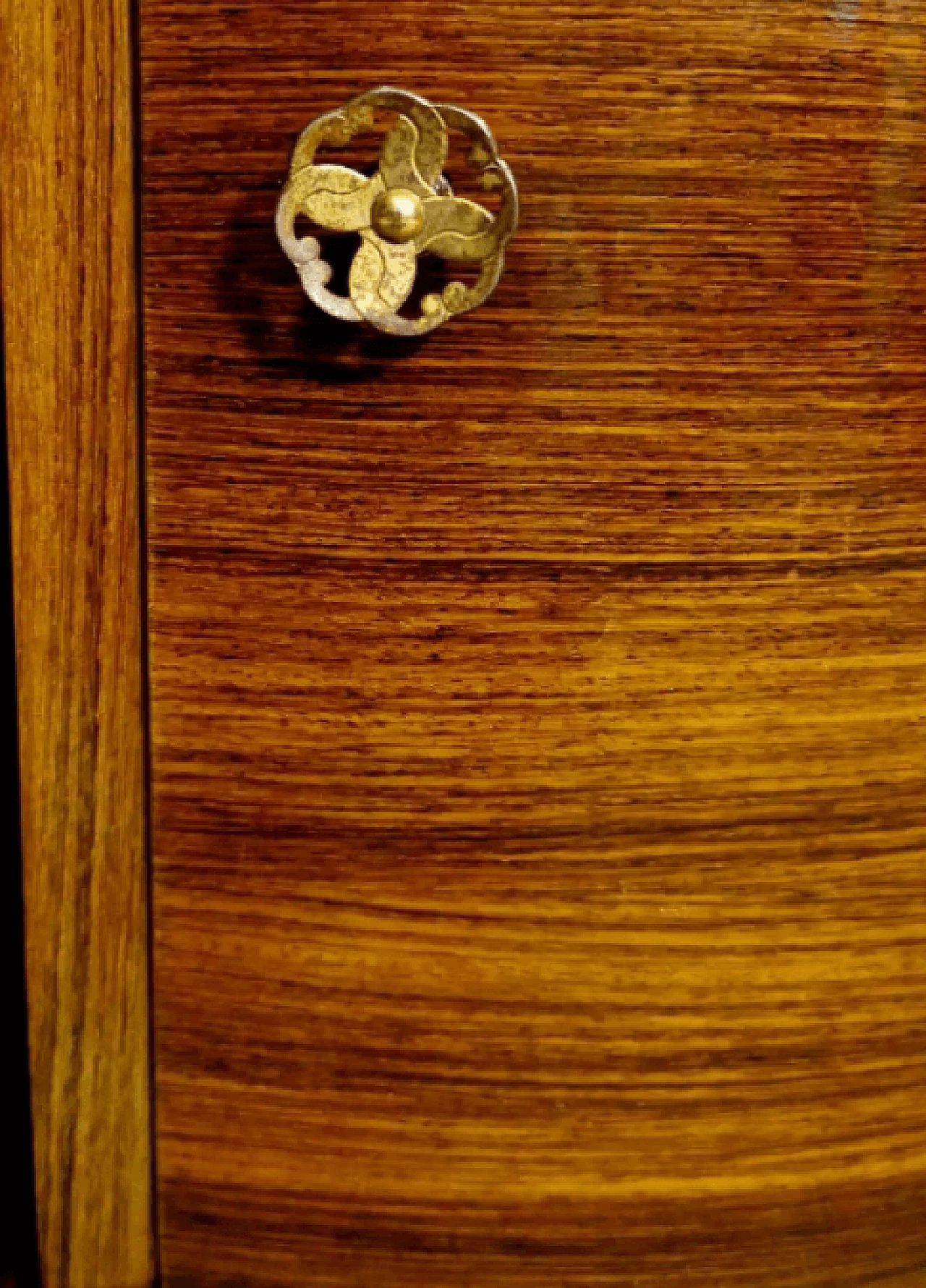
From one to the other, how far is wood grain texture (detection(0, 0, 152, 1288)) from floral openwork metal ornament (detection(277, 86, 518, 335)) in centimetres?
6

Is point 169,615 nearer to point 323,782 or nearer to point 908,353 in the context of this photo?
point 323,782

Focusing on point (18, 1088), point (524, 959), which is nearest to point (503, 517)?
point (524, 959)

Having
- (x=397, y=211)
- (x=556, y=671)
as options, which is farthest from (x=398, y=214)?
(x=556, y=671)

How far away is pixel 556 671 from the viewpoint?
361 millimetres

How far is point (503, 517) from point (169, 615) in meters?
0.11

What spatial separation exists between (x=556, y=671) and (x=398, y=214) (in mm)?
143

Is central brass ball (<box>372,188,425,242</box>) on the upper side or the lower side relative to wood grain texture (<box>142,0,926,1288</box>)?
upper

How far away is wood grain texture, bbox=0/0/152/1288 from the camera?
1.09 ft

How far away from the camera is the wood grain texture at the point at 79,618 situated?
1.09 ft

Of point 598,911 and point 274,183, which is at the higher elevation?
point 274,183

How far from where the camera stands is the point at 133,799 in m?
0.37

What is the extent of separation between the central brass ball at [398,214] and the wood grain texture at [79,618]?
3.1 inches

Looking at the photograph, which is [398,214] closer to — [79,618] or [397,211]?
[397,211]

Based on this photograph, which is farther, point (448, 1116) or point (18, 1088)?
point (18, 1088)
